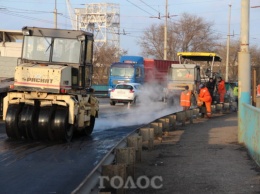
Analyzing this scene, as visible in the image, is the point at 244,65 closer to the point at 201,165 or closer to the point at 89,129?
the point at 201,165

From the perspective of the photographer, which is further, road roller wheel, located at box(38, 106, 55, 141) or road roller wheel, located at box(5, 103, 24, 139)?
road roller wheel, located at box(5, 103, 24, 139)

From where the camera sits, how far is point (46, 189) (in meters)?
7.75

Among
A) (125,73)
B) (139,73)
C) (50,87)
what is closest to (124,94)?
(125,73)

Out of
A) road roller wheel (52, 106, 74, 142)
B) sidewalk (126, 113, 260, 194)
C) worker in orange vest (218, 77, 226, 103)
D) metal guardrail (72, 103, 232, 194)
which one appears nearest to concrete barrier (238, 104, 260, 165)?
sidewalk (126, 113, 260, 194)

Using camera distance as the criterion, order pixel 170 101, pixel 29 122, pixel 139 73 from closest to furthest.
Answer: pixel 29 122 → pixel 170 101 → pixel 139 73

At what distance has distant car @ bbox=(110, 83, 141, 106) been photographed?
106 ft

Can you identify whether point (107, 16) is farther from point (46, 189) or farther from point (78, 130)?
point (46, 189)

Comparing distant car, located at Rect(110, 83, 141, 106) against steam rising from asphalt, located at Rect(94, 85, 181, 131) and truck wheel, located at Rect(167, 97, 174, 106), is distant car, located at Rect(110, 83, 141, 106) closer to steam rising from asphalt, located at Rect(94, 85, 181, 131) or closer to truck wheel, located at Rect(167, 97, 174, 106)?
steam rising from asphalt, located at Rect(94, 85, 181, 131)

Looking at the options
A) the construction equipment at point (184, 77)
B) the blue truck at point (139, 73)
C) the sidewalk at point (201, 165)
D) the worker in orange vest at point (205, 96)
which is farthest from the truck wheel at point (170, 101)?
the sidewalk at point (201, 165)

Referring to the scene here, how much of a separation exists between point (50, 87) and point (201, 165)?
16.3 ft

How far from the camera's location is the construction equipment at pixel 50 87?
13.2 meters

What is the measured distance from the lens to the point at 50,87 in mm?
13297

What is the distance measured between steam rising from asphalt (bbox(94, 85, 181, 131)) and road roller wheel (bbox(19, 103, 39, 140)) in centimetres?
430

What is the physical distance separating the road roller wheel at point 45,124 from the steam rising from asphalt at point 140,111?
14.2 feet
